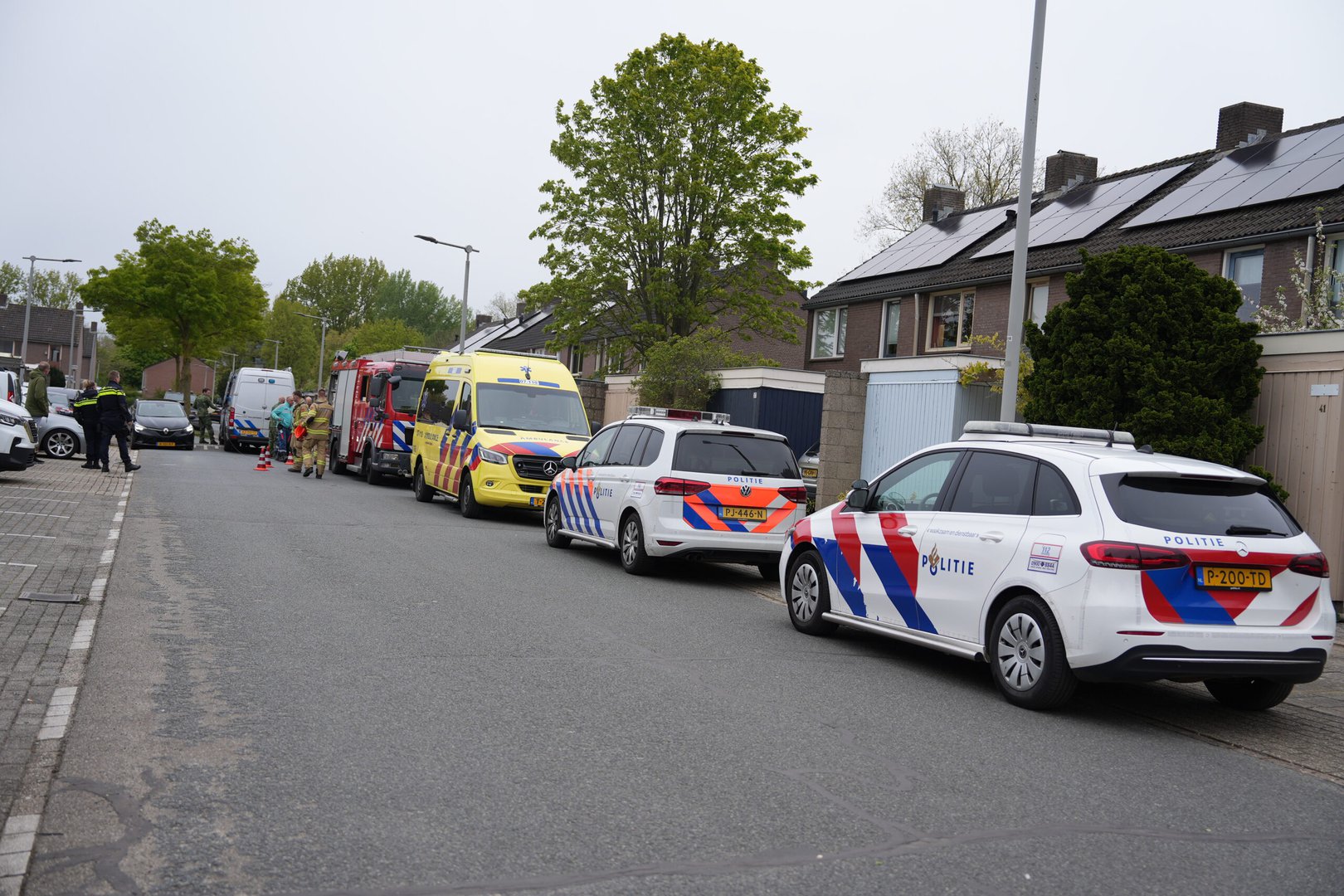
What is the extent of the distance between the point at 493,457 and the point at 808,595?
9.53 m

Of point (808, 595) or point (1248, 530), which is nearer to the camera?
point (1248, 530)

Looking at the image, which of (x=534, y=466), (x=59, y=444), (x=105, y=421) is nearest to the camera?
(x=534, y=466)

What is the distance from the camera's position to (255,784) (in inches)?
191

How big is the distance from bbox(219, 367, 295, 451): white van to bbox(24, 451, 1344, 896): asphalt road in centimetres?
2922

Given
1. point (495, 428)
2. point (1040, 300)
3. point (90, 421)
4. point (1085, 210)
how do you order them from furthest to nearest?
point (1085, 210), point (1040, 300), point (90, 421), point (495, 428)

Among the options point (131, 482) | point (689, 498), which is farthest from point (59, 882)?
point (131, 482)

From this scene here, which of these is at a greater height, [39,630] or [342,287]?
[342,287]

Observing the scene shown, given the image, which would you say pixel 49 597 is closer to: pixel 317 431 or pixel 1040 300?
pixel 317 431

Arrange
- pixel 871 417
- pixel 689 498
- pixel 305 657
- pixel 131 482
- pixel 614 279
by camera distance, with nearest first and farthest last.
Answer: pixel 305 657, pixel 689 498, pixel 871 417, pixel 131 482, pixel 614 279

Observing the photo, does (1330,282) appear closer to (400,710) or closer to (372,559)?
(372,559)

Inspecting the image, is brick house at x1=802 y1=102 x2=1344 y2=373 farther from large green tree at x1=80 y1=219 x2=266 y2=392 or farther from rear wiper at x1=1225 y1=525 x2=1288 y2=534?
large green tree at x1=80 y1=219 x2=266 y2=392

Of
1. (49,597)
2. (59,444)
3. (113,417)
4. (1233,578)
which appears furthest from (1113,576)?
(59,444)

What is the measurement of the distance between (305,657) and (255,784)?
2.64 metres

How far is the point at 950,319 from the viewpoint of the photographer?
2961 centimetres
